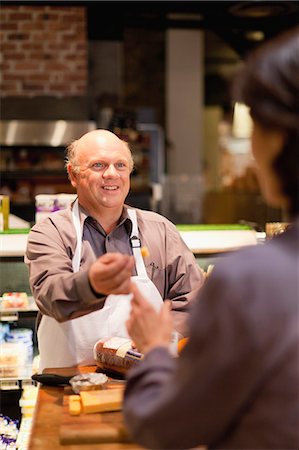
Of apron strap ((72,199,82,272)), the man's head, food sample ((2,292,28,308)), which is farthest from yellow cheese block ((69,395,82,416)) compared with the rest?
food sample ((2,292,28,308))

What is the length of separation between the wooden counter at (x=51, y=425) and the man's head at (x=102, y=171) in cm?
82

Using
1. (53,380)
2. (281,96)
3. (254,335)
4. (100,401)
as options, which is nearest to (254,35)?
(53,380)

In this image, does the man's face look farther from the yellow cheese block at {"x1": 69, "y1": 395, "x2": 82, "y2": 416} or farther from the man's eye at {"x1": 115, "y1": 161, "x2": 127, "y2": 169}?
the yellow cheese block at {"x1": 69, "y1": 395, "x2": 82, "y2": 416}

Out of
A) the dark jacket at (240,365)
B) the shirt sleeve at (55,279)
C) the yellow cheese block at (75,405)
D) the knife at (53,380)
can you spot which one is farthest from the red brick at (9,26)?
the dark jacket at (240,365)

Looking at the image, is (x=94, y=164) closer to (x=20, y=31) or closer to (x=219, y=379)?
(x=219, y=379)

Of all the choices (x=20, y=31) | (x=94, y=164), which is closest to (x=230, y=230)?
(x=94, y=164)

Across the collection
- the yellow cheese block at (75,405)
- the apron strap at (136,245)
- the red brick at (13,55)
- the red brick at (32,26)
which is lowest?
the yellow cheese block at (75,405)

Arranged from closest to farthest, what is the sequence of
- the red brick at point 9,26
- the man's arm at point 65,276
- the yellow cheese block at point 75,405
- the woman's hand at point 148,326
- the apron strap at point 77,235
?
1. the woman's hand at point 148,326
2. the yellow cheese block at point 75,405
3. the man's arm at point 65,276
4. the apron strap at point 77,235
5. the red brick at point 9,26

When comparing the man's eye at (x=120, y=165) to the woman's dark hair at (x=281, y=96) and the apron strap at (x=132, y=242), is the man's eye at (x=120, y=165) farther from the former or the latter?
the woman's dark hair at (x=281, y=96)

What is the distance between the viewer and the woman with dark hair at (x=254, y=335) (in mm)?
1238

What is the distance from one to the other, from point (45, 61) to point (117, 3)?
1651 mm

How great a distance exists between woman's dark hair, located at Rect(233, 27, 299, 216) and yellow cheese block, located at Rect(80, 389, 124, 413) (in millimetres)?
939

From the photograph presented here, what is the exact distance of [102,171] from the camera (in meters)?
2.89

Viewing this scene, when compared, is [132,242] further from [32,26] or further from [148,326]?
[32,26]
